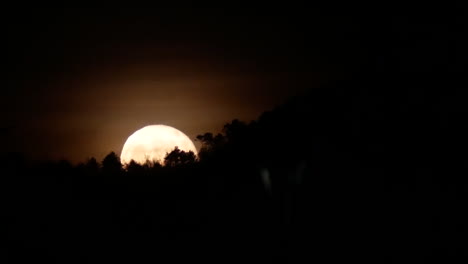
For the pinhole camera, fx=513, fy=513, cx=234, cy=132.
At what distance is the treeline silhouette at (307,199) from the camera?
11.3 meters

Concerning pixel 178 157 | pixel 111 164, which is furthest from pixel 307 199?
pixel 111 164

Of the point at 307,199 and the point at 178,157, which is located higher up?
the point at 178,157

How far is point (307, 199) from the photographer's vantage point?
521 inches

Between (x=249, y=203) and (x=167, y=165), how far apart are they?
23.9 feet

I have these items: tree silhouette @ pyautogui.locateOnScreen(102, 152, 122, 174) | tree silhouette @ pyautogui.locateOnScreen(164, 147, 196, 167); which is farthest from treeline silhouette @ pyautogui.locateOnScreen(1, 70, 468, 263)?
tree silhouette @ pyautogui.locateOnScreen(164, 147, 196, 167)

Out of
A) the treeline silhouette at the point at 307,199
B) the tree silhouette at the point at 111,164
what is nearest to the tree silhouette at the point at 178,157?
the tree silhouette at the point at 111,164

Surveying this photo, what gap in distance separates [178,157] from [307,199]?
37.4ft

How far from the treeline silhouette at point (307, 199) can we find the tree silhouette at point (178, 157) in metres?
5.21

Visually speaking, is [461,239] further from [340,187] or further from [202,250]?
[202,250]

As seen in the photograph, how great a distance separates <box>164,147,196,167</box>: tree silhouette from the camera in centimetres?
2203

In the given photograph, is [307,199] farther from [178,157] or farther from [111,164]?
[111,164]

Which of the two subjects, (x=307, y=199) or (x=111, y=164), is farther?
(x=111, y=164)

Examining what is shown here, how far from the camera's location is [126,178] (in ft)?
59.5

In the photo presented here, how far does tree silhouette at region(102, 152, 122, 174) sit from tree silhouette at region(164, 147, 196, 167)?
2.07 metres
